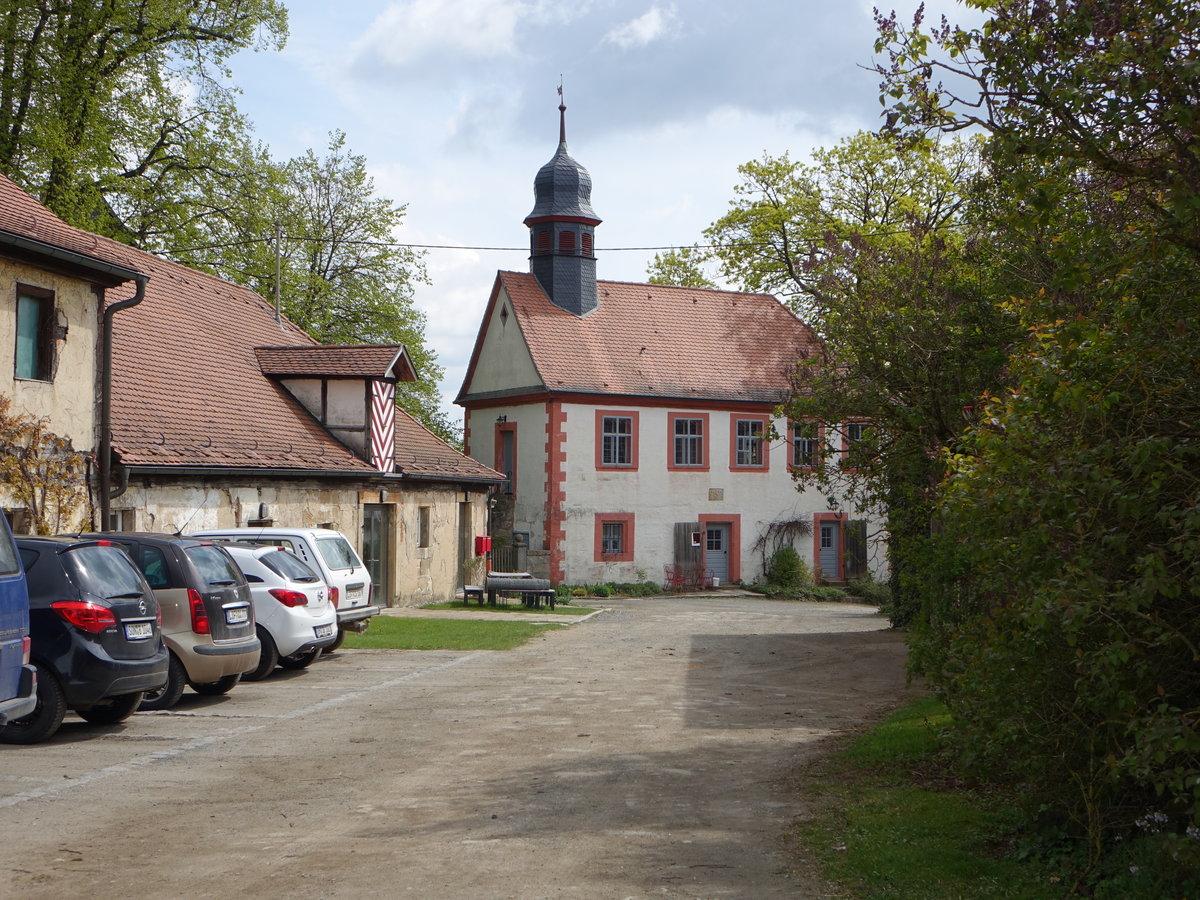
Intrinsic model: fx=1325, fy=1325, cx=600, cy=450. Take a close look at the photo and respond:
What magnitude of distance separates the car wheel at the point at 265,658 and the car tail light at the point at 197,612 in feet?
8.69

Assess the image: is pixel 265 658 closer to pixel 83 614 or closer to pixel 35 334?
pixel 83 614

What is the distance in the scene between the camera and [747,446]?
43.3m

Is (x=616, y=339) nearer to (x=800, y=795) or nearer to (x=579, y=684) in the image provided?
(x=579, y=684)

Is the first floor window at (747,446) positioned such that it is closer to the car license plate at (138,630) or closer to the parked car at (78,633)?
the car license plate at (138,630)

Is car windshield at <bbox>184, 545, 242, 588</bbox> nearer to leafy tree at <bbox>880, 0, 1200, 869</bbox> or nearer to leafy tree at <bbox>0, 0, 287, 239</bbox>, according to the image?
leafy tree at <bbox>880, 0, 1200, 869</bbox>

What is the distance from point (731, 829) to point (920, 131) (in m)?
4.29

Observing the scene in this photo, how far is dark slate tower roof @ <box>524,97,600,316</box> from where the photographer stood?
144ft

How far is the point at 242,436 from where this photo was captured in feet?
80.8

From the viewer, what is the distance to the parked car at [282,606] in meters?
16.2

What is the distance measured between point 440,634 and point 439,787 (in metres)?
13.7

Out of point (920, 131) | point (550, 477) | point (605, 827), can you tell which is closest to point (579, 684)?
point (605, 827)

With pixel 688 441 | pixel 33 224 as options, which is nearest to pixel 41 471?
pixel 33 224

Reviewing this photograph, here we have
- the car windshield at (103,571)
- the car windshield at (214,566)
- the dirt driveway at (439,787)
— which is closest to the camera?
the dirt driveway at (439,787)

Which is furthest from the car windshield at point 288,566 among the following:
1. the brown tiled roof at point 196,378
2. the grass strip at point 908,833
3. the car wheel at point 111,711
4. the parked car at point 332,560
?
the grass strip at point 908,833
